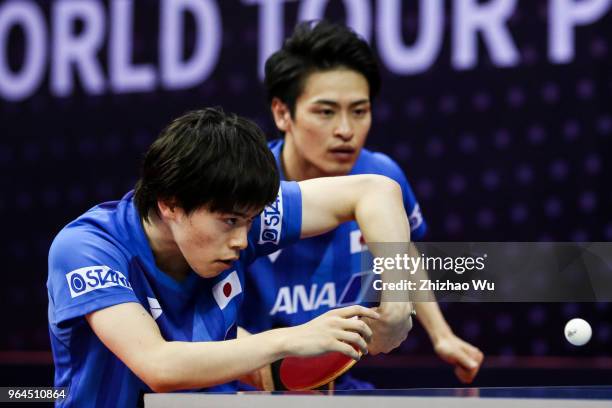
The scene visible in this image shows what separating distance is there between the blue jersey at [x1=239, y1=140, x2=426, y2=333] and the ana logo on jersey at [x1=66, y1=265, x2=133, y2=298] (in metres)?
0.98

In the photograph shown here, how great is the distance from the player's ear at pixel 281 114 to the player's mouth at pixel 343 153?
26cm

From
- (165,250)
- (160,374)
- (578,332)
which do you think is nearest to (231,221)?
(165,250)

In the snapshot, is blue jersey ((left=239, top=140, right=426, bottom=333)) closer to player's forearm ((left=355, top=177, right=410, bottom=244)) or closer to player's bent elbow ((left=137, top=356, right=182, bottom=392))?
player's forearm ((left=355, top=177, right=410, bottom=244))

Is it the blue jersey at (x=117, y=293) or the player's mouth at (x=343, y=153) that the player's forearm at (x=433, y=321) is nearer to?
the player's mouth at (x=343, y=153)

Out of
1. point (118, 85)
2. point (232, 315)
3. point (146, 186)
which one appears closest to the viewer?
point (146, 186)

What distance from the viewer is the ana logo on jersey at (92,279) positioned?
1752 mm

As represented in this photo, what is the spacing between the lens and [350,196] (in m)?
2.10

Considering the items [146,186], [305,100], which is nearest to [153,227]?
[146,186]

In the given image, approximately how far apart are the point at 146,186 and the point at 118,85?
2.57 meters

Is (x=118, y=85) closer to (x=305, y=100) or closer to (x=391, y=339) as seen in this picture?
(x=305, y=100)

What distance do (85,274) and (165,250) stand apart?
0.69 ft

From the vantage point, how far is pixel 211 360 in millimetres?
1639

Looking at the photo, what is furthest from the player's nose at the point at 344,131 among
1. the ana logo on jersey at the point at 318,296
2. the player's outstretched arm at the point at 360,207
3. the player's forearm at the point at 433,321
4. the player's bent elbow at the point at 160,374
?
the player's bent elbow at the point at 160,374

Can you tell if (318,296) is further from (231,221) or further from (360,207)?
(231,221)
